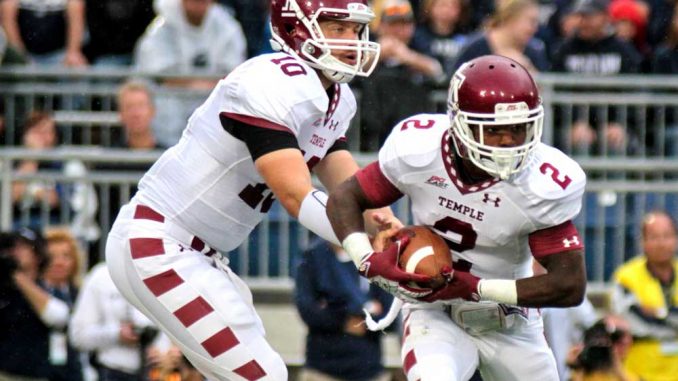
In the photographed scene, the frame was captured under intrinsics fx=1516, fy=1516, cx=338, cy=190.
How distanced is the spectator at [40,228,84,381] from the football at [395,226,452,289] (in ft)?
13.2

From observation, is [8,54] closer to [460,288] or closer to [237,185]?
[237,185]

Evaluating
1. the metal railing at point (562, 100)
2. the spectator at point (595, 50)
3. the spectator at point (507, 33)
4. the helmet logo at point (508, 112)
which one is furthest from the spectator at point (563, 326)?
the helmet logo at point (508, 112)

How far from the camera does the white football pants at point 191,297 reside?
19.1 feet

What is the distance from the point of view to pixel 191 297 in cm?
588

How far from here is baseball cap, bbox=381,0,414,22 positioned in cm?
1059

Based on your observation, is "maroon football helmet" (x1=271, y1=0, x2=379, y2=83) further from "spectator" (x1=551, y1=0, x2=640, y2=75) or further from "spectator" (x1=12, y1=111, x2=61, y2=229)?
"spectator" (x1=551, y1=0, x2=640, y2=75)

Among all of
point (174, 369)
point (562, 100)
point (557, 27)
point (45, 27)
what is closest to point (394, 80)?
point (562, 100)

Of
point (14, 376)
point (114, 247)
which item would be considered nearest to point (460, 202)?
point (114, 247)

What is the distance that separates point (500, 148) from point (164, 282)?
1.41m

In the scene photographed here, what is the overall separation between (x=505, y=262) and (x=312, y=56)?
3.72 ft

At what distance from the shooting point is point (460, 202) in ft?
19.2

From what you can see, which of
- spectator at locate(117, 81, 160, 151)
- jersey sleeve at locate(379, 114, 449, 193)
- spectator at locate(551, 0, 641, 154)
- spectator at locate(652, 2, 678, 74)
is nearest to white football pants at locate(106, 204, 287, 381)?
jersey sleeve at locate(379, 114, 449, 193)

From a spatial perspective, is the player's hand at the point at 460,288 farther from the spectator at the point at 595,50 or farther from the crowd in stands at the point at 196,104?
the spectator at the point at 595,50

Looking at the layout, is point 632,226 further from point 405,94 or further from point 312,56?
point 312,56
